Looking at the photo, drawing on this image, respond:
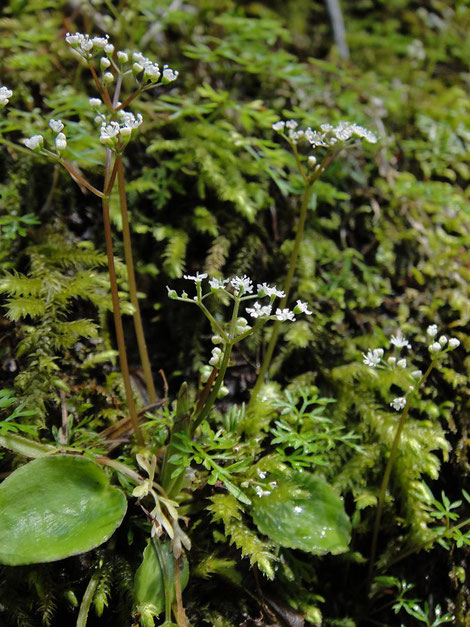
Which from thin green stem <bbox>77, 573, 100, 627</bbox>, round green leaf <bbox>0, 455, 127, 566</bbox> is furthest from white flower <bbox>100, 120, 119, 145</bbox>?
thin green stem <bbox>77, 573, 100, 627</bbox>

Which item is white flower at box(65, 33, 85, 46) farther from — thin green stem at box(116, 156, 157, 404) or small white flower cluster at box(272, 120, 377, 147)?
small white flower cluster at box(272, 120, 377, 147)

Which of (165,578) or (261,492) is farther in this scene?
(261,492)

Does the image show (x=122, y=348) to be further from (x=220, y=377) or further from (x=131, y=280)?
(x=220, y=377)

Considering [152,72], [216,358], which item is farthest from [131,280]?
[152,72]

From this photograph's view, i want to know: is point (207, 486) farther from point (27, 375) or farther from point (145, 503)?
point (27, 375)

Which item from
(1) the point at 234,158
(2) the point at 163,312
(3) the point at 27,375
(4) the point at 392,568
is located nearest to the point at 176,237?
(2) the point at 163,312
